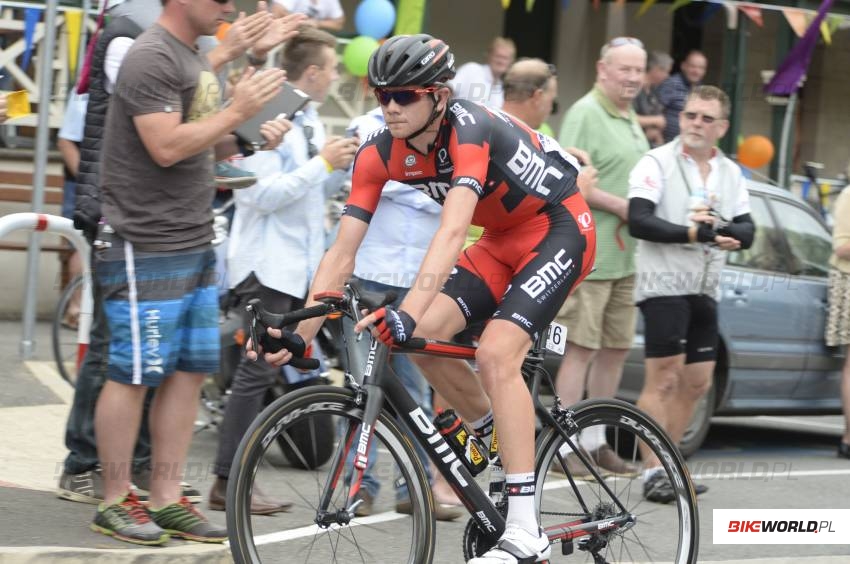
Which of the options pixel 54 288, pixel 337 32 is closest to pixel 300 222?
pixel 54 288

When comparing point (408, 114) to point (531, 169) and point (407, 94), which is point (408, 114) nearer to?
point (407, 94)

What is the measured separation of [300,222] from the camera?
6605 millimetres

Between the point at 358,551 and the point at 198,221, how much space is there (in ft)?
4.81

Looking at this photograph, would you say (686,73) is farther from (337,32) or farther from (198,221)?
(198,221)

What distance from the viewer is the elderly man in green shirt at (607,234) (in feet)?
25.9

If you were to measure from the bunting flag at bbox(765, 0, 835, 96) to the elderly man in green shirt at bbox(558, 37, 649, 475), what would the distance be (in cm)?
829

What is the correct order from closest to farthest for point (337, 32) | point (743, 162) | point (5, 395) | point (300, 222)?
point (300, 222) → point (5, 395) → point (337, 32) → point (743, 162)

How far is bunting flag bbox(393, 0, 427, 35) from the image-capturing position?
13234mm

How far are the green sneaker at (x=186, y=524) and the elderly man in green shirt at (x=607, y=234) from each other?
9.70 ft

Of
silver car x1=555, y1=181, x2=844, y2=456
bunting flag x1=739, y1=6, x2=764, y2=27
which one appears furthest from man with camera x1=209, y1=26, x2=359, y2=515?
bunting flag x1=739, y1=6, x2=764, y2=27

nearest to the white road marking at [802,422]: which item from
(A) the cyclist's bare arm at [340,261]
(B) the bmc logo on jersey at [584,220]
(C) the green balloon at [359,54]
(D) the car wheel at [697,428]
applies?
(D) the car wheel at [697,428]

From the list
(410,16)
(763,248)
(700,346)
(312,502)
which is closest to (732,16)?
(410,16)

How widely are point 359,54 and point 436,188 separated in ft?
23.6

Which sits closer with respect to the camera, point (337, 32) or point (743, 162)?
point (337, 32)
